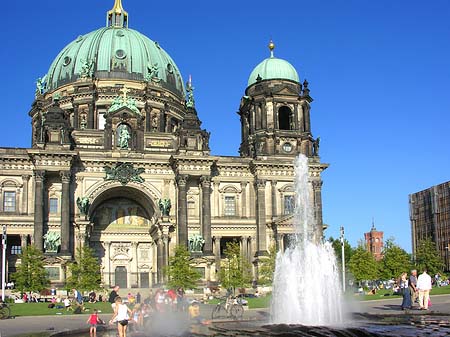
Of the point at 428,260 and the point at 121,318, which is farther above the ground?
the point at 428,260

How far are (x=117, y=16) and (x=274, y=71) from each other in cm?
2891

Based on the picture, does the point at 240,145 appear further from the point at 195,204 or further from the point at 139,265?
the point at 139,265

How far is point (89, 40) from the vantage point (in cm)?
7719

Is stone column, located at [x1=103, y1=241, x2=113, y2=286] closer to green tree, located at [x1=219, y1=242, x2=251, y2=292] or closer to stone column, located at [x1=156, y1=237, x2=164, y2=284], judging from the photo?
stone column, located at [x1=156, y1=237, x2=164, y2=284]

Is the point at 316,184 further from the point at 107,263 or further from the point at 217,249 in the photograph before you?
the point at 107,263

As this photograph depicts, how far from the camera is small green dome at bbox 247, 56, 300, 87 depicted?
68625 mm

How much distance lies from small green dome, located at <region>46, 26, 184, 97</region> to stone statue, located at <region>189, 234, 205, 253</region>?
23.0m

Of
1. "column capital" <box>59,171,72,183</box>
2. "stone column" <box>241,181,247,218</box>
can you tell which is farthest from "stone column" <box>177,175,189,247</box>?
"column capital" <box>59,171,72,183</box>

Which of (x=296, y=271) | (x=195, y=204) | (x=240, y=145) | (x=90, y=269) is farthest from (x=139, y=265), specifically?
(x=296, y=271)

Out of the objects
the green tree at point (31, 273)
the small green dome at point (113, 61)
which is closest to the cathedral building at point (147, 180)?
the small green dome at point (113, 61)

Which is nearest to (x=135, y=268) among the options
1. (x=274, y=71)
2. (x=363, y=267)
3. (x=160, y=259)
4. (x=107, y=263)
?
(x=107, y=263)

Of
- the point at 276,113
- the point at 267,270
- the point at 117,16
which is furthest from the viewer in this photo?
the point at 117,16

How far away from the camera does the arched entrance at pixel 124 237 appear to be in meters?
64.1

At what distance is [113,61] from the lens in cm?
7444
